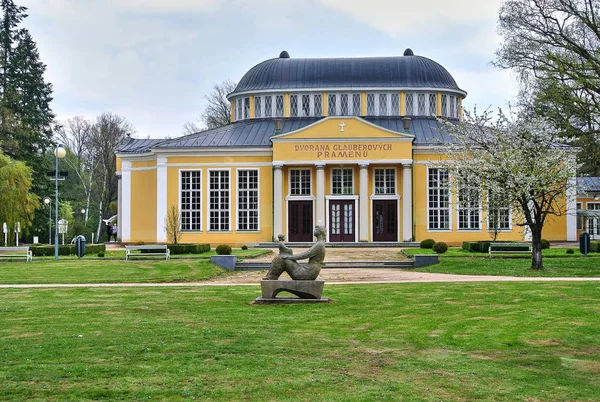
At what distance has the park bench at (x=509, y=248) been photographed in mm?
35772

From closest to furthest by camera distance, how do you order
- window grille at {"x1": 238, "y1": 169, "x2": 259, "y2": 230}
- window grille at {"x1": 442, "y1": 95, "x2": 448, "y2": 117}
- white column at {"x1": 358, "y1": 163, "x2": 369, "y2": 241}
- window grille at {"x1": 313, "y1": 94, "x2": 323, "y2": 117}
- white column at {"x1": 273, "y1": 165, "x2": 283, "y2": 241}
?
white column at {"x1": 358, "y1": 163, "x2": 369, "y2": 241}, white column at {"x1": 273, "y1": 165, "x2": 283, "y2": 241}, window grille at {"x1": 238, "y1": 169, "x2": 259, "y2": 230}, window grille at {"x1": 313, "y1": 94, "x2": 323, "y2": 117}, window grille at {"x1": 442, "y1": 95, "x2": 448, "y2": 117}

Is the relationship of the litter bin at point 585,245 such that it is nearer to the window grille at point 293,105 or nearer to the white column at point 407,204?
the white column at point 407,204

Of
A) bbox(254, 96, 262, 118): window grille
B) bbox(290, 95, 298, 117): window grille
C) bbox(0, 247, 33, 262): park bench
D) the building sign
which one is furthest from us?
bbox(254, 96, 262, 118): window grille

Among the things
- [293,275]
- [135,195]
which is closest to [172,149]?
[135,195]

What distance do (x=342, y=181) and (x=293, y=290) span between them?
32425mm

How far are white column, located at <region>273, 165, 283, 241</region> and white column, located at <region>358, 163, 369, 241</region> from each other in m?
4.85

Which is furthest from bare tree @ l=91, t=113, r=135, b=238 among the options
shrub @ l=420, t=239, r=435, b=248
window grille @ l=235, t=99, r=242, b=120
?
shrub @ l=420, t=239, r=435, b=248

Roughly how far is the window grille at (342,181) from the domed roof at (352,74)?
8059 mm

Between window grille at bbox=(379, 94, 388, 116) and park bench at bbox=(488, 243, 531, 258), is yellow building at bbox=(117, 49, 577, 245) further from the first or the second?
park bench at bbox=(488, 243, 531, 258)

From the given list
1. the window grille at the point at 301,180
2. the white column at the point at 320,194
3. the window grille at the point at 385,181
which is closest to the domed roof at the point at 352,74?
the window grille at the point at 301,180

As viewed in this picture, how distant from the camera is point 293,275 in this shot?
18.7 meters

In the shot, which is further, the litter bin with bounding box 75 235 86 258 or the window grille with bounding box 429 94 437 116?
the window grille with bounding box 429 94 437 116

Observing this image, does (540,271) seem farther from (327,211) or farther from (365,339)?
(327,211)

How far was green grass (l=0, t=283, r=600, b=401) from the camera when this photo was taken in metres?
10.5
